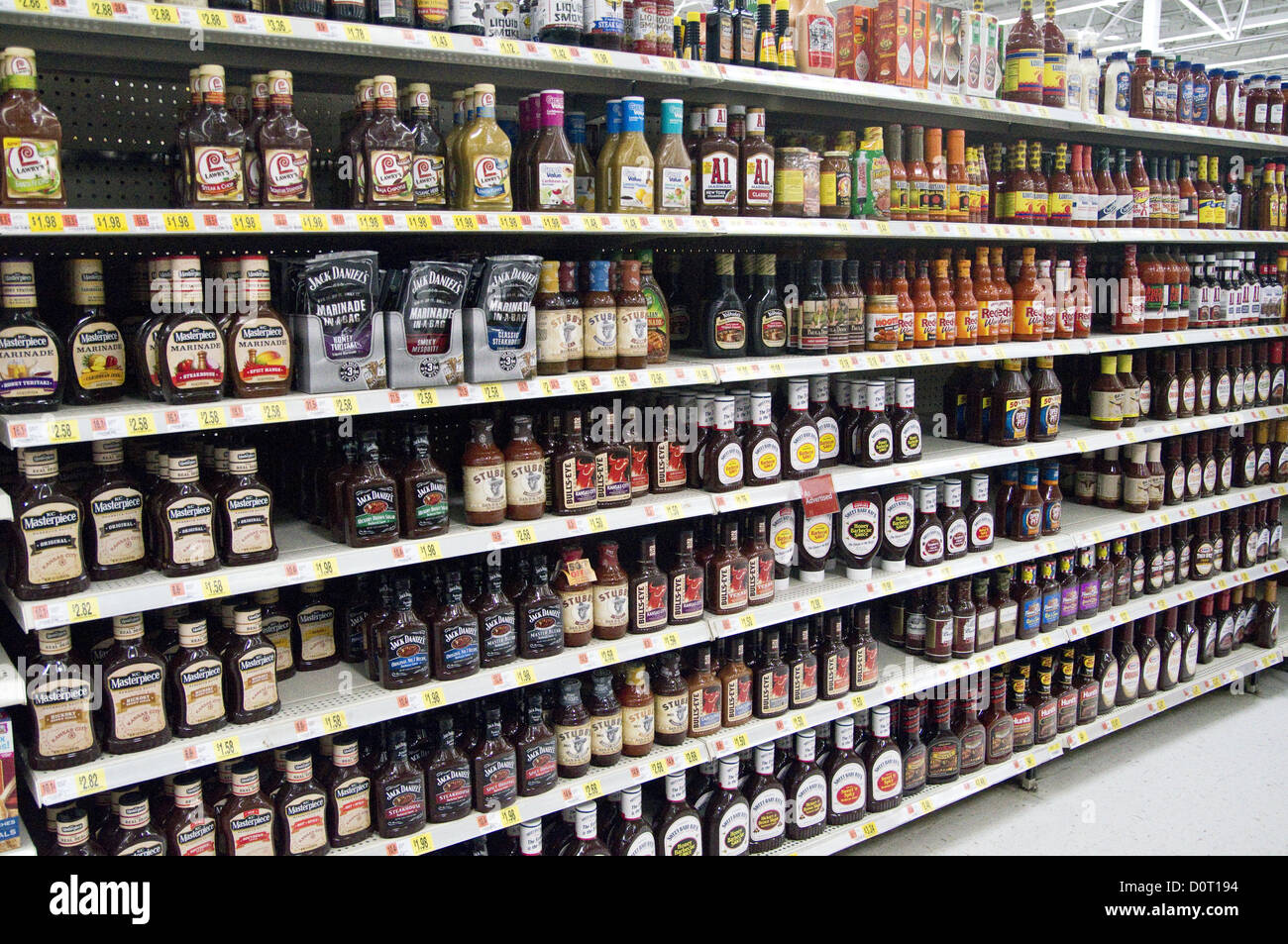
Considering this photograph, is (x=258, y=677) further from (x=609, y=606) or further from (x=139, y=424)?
(x=609, y=606)

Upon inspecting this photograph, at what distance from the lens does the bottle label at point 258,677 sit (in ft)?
7.17

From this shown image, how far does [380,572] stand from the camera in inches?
102

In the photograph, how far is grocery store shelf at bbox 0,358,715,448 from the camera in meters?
1.87

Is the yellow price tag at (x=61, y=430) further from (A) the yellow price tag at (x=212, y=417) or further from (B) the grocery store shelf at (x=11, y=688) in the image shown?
(B) the grocery store shelf at (x=11, y=688)

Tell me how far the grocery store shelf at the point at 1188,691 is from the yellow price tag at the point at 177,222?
10.8 ft

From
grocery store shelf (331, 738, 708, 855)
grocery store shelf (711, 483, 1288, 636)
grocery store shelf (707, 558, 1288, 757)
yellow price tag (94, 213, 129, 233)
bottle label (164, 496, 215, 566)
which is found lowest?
grocery store shelf (331, 738, 708, 855)

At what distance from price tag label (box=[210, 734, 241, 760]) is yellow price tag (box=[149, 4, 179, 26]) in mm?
1398

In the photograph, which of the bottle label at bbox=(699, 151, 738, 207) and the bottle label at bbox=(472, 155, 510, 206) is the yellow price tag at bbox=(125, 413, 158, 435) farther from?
the bottle label at bbox=(699, 151, 738, 207)

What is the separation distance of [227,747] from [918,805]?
213 centimetres

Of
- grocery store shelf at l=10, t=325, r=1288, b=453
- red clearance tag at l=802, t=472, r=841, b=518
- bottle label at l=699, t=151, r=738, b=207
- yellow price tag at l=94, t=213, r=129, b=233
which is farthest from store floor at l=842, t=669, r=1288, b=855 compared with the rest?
yellow price tag at l=94, t=213, r=129, b=233

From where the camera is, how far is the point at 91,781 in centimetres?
199

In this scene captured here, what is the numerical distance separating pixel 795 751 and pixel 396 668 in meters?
1.29

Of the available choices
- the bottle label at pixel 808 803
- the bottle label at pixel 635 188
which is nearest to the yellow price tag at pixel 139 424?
the bottle label at pixel 635 188

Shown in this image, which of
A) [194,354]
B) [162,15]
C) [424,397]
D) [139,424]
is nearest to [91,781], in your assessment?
[139,424]
